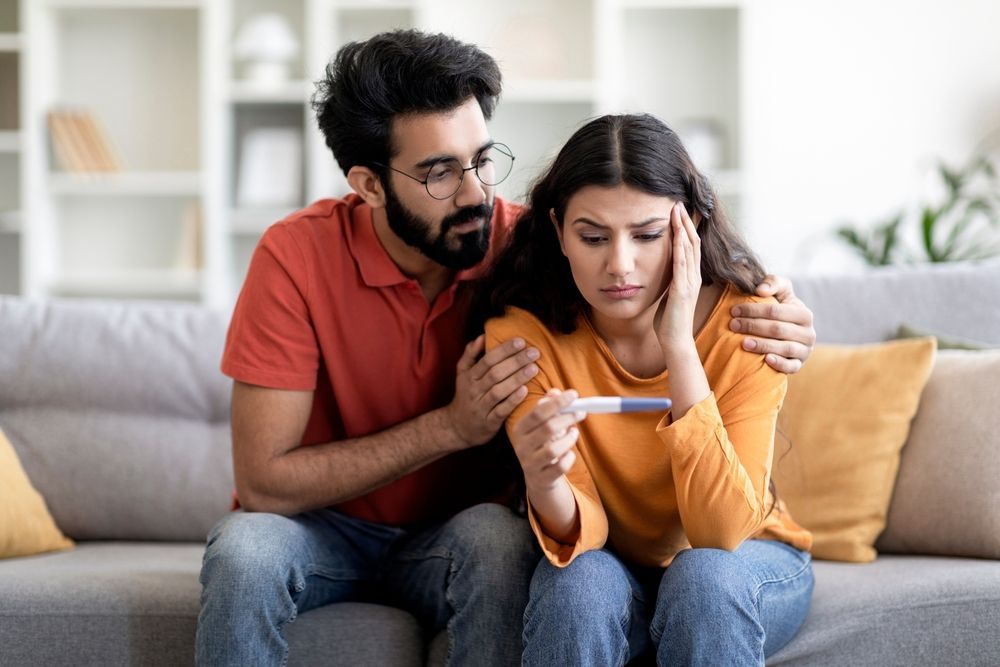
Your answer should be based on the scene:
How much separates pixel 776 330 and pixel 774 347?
0.10ft

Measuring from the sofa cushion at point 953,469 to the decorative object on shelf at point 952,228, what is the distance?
1340mm

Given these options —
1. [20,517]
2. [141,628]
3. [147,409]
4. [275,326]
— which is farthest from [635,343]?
[20,517]

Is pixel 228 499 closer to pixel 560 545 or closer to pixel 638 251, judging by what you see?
pixel 560 545

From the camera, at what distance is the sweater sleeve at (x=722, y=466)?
1428 mm

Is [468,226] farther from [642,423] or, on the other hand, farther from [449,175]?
[642,423]

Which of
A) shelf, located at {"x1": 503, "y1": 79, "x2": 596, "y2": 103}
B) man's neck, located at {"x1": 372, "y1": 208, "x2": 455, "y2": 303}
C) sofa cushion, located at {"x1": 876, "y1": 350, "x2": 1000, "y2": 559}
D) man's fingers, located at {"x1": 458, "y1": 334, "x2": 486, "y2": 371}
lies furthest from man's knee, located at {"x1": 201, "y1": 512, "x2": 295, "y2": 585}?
shelf, located at {"x1": 503, "y1": 79, "x2": 596, "y2": 103}

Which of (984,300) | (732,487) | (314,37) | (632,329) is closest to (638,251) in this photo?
(632,329)

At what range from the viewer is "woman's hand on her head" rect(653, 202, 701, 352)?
58.4 inches

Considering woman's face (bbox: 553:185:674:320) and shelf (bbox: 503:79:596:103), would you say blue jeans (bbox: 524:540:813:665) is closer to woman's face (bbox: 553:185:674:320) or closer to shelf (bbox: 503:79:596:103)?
woman's face (bbox: 553:185:674:320)

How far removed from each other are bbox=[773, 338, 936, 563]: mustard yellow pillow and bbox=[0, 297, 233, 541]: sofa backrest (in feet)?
3.57

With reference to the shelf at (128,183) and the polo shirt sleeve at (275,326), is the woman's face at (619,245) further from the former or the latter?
the shelf at (128,183)

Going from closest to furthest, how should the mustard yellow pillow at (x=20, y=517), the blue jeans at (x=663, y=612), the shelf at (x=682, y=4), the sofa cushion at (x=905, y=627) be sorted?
the blue jeans at (x=663, y=612) < the sofa cushion at (x=905, y=627) < the mustard yellow pillow at (x=20, y=517) < the shelf at (x=682, y=4)

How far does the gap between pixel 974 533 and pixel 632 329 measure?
2.32 ft

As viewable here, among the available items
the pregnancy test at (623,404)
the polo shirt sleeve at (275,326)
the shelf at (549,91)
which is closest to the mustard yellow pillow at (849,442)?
the pregnancy test at (623,404)
